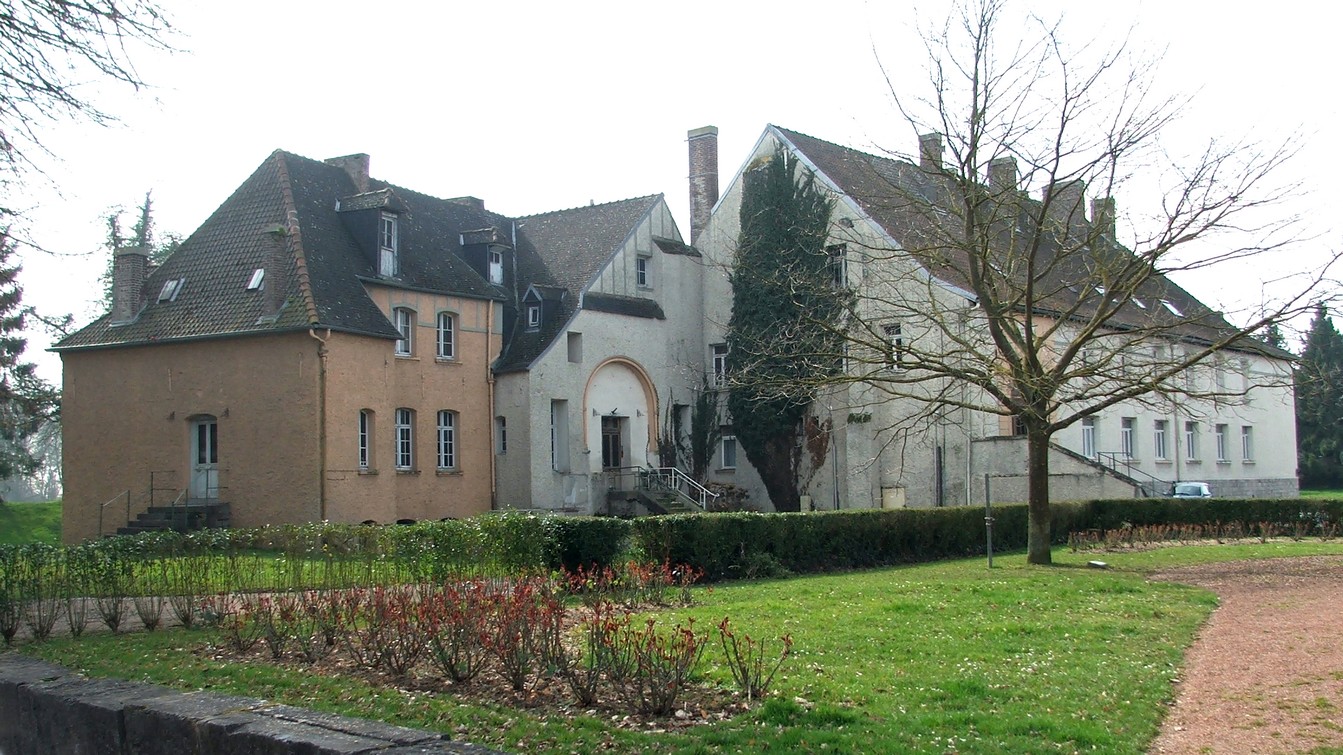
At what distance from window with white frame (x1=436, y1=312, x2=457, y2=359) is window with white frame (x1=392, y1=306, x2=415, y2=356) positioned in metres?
1.14

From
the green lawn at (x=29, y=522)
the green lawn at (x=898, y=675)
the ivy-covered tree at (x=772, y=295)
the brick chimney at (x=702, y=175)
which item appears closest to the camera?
the green lawn at (x=898, y=675)

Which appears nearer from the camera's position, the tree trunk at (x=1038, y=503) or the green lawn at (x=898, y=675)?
the green lawn at (x=898, y=675)

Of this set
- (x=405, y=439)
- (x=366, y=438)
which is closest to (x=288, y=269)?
(x=366, y=438)

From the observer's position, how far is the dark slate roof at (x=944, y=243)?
66.1ft

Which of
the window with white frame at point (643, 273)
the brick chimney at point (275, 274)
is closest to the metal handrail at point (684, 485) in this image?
the window with white frame at point (643, 273)

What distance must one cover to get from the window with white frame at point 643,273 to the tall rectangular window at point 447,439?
837 centimetres

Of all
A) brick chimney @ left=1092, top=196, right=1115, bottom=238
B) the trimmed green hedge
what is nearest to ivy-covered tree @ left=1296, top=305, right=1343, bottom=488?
the trimmed green hedge

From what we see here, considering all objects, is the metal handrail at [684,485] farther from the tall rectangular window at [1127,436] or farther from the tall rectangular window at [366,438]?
the tall rectangular window at [1127,436]

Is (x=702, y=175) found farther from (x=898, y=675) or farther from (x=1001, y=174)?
(x=898, y=675)

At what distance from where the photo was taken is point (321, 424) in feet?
92.0

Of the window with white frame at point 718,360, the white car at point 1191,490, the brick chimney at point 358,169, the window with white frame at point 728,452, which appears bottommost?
the white car at point 1191,490

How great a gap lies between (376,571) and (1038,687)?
951cm

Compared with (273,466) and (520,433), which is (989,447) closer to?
(520,433)

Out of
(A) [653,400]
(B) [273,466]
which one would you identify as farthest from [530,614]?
(A) [653,400]
